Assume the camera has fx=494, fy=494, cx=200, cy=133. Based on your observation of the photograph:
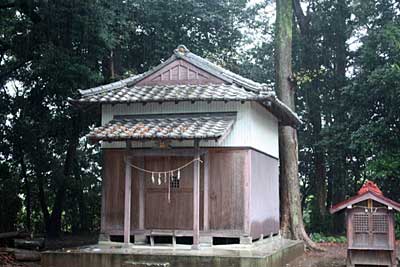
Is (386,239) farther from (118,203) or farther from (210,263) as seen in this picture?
(118,203)

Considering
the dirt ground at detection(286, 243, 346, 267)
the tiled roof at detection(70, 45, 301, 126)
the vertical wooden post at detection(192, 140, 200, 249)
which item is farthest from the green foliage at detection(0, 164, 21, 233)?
the dirt ground at detection(286, 243, 346, 267)

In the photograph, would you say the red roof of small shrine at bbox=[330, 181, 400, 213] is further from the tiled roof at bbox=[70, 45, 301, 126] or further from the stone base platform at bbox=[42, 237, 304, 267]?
the tiled roof at bbox=[70, 45, 301, 126]

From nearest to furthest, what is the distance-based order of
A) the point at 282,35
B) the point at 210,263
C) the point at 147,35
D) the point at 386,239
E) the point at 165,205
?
the point at 210,263
the point at 386,239
the point at 165,205
the point at 282,35
the point at 147,35

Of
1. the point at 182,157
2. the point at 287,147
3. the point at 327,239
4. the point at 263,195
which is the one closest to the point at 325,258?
the point at 263,195

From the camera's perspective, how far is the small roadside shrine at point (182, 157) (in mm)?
12055

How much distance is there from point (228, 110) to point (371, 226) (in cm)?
454

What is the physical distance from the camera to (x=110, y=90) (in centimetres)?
1356

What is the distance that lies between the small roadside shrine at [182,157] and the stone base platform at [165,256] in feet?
1.29

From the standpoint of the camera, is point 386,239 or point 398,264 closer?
point 386,239

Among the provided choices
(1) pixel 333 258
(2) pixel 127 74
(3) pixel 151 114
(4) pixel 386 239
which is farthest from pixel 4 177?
(4) pixel 386 239

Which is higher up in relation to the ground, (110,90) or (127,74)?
(127,74)

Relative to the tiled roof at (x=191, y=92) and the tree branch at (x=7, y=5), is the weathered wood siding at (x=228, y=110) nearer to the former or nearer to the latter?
the tiled roof at (x=191, y=92)

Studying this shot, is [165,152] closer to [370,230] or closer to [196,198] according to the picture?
[196,198]

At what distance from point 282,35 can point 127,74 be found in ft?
20.4
